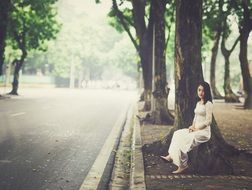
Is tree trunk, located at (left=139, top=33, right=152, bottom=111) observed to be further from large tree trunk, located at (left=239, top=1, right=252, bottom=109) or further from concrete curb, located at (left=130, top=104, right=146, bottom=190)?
concrete curb, located at (left=130, top=104, right=146, bottom=190)

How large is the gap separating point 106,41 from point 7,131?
290 feet

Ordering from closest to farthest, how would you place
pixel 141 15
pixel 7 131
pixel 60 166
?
1. pixel 60 166
2. pixel 7 131
3. pixel 141 15

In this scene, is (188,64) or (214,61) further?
(214,61)

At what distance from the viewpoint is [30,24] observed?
33.6m

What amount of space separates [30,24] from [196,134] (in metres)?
29.3

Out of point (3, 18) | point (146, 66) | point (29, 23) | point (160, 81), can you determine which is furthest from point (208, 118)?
point (29, 23)

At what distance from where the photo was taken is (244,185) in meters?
5.69

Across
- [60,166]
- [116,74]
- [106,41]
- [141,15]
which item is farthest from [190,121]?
[116,74]

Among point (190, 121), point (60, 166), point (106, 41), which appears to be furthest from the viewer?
point (106, 41)

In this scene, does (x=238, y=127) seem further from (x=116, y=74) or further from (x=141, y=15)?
(x=116, y=74)

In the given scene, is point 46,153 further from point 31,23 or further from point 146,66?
point 31,23

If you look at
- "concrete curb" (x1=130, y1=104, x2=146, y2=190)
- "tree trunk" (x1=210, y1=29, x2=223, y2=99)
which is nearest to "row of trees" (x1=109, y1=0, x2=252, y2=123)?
"tree trunk" (x1=210, y1=29, x2=223, y2=99)

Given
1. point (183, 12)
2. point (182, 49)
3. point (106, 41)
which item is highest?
point (106, 41)

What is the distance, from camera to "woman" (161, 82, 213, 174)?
6.53 meters
